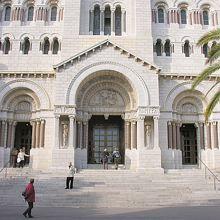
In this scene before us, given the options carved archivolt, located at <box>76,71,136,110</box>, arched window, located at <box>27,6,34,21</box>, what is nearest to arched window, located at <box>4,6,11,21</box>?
arched window, located at <box>27,6,34,21</box>

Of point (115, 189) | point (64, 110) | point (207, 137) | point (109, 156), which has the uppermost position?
point (64, 110)

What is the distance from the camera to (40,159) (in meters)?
30.7

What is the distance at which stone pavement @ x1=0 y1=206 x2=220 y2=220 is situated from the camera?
49.7ft

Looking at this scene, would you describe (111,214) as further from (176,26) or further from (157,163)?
(176,26)

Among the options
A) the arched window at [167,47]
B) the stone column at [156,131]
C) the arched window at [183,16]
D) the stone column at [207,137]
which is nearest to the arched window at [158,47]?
the arched window at [167,47]

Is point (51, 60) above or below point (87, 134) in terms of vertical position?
above

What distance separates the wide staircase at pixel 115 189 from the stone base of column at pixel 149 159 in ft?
1.77

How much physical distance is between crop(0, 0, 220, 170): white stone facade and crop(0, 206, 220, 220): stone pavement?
10676 mm

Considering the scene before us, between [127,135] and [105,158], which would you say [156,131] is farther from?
[105,158]

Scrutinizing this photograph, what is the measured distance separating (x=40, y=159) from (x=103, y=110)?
24.4 feet

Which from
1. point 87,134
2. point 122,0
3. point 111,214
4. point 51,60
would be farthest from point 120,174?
point 122,0

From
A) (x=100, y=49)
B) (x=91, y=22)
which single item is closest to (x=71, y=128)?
(x=100, y=49)

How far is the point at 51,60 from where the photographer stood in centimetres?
3356

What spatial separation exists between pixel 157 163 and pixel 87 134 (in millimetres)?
7269
